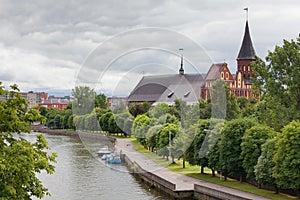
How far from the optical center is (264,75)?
157 feet

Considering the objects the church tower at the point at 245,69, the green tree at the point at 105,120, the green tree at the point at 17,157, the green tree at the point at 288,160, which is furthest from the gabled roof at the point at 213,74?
the green tree at the point at 17,157

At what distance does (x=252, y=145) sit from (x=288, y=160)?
534cm

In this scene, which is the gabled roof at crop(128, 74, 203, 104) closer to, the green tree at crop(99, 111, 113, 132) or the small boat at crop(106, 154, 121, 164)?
the green tree at crop(99, 111, 113, 132)

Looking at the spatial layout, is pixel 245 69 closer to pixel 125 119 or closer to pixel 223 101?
pixel 223 101

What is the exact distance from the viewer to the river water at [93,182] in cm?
3534

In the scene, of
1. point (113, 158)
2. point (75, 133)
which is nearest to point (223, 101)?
point (113, 158)

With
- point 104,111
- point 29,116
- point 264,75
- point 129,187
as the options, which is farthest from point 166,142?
point 104,111

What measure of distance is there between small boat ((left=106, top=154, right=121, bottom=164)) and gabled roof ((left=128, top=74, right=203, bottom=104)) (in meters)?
24.3

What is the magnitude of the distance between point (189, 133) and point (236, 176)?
6.64 metres

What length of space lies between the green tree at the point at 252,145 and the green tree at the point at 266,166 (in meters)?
1.41

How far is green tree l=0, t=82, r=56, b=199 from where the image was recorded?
590 inches

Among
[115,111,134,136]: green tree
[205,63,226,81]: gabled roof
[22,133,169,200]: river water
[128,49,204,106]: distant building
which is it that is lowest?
[22,133,169,200]: river water

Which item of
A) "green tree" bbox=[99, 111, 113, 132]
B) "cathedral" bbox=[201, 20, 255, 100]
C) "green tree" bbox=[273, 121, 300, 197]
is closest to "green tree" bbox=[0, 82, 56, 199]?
"green tree" bbox=[273, 121, 300, 197]

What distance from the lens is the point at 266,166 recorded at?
102ft
